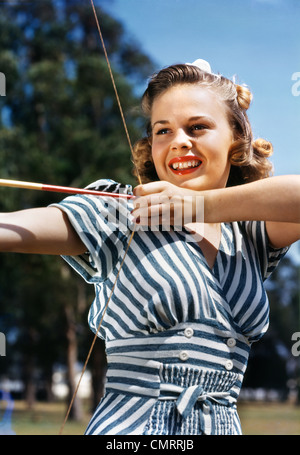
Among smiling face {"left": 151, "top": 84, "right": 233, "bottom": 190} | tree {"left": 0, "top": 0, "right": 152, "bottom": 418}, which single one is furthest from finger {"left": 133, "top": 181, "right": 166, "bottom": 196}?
tree {"left": 0, "top": 0, "right": 152, "bottom": 418}

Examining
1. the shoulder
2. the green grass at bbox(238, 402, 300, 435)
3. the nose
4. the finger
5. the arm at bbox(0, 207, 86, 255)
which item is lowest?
the green grass at bbox(238, 402, 300, 435)

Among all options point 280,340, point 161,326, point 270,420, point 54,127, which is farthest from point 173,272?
point 280,340

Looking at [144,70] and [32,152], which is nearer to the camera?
[32,152]

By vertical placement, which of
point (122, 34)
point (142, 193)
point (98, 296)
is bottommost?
point (98, 296)

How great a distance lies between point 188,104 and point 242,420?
10665mm

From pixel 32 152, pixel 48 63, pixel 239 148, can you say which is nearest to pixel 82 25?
pixel 48 63

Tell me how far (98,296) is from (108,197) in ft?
0.61

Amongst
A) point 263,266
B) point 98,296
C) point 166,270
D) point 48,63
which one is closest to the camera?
point 166,270

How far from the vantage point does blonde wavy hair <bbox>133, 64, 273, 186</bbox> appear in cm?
117

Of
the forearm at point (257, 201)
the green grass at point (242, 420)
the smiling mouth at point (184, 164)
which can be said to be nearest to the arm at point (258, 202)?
the forearm at point (257, 201)

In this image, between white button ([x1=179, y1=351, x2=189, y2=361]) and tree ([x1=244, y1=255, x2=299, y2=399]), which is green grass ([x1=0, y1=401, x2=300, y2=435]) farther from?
white button ([x1=179, y1=351, x2=189, y2=361])

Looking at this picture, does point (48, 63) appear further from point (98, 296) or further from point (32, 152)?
point (98, 296)

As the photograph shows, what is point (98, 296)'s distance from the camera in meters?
1.07

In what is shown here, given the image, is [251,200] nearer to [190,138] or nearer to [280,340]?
[190,138]
